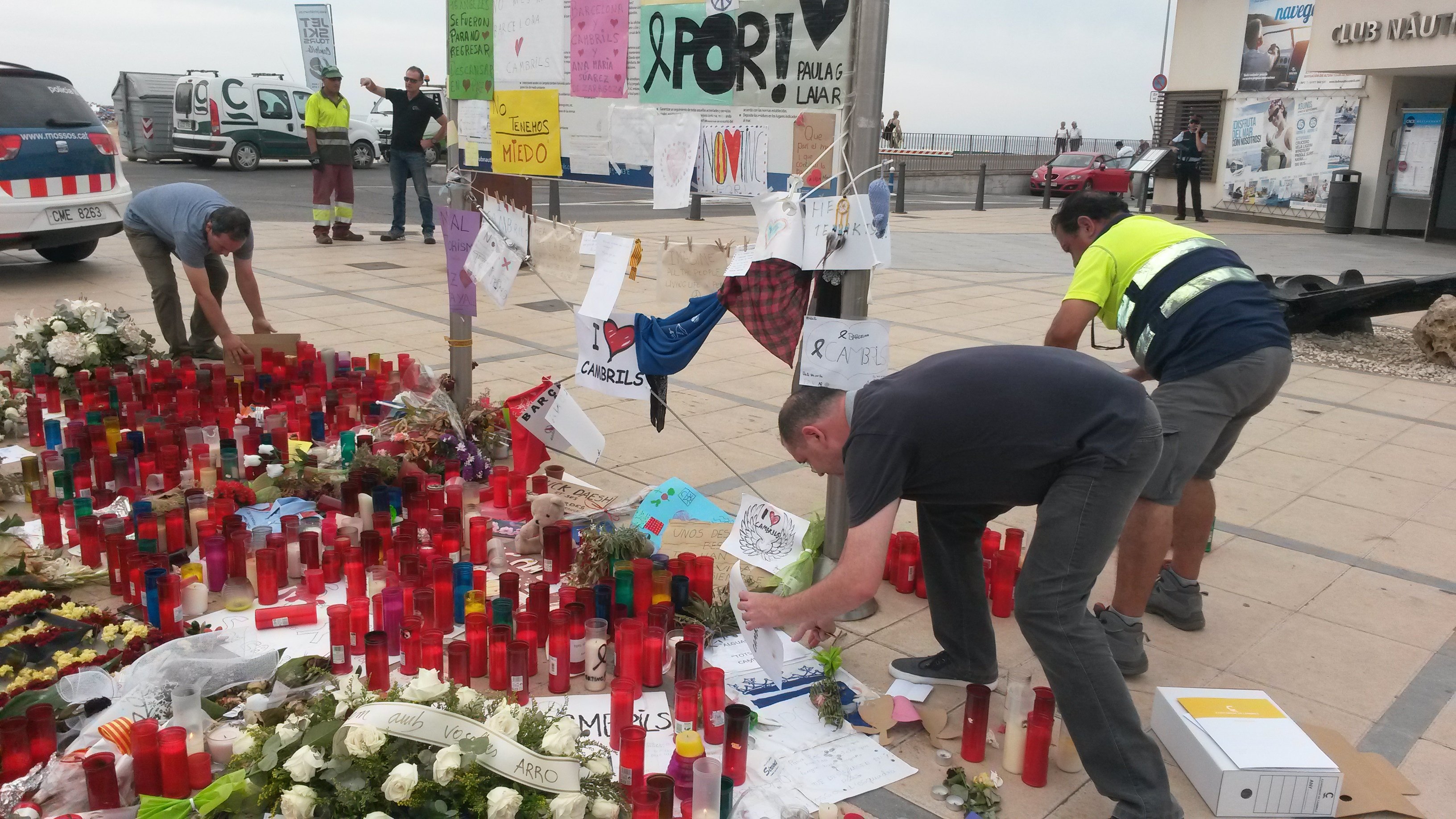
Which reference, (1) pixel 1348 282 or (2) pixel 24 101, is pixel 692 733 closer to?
(1) pixel 1348 282

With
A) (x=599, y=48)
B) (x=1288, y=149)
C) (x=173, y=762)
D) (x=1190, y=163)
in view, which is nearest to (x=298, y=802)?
(x=173, y=762)

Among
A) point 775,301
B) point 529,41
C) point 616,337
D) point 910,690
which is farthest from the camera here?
point 529,41

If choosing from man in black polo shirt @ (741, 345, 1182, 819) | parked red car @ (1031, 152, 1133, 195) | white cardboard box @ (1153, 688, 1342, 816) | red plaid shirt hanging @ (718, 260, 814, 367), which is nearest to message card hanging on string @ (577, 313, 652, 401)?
red plaid shirt hanging @ (718, 260, 814, 367)

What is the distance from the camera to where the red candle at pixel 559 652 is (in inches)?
131

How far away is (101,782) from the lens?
8.44 feet

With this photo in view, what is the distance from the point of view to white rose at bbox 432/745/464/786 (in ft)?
7.82

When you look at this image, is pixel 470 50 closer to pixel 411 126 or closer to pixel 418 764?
pixel 418 764

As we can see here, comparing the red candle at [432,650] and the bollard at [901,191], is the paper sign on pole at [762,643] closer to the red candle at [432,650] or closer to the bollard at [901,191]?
the red candle at [432,650]

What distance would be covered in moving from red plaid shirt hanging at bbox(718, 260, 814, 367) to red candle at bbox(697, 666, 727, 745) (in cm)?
126

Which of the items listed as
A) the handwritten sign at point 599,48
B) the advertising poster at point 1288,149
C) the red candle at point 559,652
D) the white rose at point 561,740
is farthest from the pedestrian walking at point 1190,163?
the white rose at point 561,740

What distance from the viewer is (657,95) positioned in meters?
4.35

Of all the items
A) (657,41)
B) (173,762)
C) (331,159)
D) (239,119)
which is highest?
(239,119)

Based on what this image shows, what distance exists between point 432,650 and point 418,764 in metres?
0.82

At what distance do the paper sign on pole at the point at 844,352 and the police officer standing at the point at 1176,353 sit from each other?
665 millimetres
